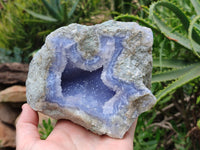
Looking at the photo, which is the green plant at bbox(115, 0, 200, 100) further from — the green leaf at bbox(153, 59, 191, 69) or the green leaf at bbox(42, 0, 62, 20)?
the green leaf at bbox(42, 0, 62, 20)

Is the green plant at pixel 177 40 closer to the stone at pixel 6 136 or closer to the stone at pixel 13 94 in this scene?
the stone at pixel 13 94

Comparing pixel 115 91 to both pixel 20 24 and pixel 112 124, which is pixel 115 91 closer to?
pixel 112 124

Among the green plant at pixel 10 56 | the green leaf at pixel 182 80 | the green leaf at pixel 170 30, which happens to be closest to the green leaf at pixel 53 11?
the green plant at pixel 10 56

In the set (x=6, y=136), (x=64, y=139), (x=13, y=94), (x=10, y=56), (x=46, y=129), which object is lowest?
(x=6, y=136)

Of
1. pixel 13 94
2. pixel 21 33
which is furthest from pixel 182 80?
pixel 21 33

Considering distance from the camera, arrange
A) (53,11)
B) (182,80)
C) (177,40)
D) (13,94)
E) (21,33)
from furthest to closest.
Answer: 1. (21,33)
2. (53,11)
3. (13,94)
4. (177,40)
5. (182,80)

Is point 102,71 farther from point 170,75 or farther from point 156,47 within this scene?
point 156,47
